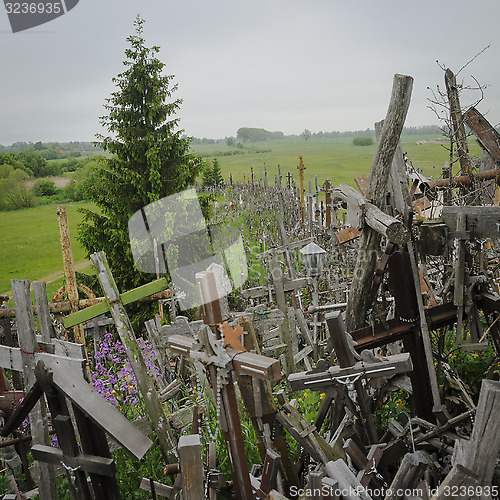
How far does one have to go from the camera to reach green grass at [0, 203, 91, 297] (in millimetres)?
14703

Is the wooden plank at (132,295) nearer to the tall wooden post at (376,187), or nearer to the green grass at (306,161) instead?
the tall wooden post at (376,187)

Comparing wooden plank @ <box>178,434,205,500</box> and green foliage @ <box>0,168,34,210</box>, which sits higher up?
green foliage @ <box>0,168,34,210</box>

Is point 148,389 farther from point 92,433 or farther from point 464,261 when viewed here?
point 464,261

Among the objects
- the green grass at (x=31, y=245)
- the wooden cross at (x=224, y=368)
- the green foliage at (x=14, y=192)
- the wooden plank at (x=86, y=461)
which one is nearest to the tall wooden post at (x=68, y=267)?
the wooden plank at (x=86, y=461)

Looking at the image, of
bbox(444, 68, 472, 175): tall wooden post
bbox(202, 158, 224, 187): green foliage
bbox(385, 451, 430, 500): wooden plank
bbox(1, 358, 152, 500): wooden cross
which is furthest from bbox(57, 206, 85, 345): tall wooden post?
bbox(202, 158, 224, 187): green foliage

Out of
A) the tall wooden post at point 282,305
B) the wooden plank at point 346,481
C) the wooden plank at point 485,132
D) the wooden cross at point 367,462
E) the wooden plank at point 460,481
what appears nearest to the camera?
the wooden plank at point 460,481

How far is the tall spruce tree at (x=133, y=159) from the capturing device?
Answer: 37.4ft

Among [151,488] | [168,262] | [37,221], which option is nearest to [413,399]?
[151,488]

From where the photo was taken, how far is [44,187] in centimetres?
1678

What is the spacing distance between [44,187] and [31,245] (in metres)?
2.48

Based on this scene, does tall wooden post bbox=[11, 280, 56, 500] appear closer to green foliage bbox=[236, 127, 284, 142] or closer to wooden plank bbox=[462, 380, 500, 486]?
wooden plank bbox=[462, 380, 500, 486]

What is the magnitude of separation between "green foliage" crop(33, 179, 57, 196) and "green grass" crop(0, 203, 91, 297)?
1.74ft

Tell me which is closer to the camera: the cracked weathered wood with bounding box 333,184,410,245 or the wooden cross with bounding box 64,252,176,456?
the cracked weathered wood with bounding box 333,184,410,245

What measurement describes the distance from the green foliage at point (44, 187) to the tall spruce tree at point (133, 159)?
5980 mm
